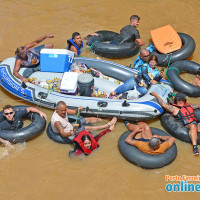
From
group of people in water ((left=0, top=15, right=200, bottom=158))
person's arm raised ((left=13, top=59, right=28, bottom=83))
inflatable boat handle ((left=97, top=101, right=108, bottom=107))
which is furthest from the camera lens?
person's arm raised ((left=13, top=59, right=28, bottom=83))

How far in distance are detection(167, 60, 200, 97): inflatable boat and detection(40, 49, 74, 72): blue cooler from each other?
2.26 meters

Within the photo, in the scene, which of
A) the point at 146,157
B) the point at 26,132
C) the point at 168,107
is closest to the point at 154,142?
the point at 146,157

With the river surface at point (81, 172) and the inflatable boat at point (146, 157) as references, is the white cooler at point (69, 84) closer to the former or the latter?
the river surface at point (81, 172)

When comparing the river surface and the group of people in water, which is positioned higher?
the group of people in water

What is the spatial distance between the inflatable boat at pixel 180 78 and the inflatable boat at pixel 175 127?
695 mm

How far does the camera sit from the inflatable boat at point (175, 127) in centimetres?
570

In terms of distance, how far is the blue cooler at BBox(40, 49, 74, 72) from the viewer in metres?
6.73

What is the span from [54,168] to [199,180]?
251cm

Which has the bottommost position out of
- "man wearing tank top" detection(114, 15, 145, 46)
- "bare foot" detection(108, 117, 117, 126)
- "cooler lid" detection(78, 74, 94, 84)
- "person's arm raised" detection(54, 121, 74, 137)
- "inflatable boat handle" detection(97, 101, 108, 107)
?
"bare foot" detection(108, 117, 117, 126)

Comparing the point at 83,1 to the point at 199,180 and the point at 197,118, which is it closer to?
the point at 197,118

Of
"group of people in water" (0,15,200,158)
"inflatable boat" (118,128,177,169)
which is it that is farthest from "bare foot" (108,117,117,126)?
"inflatable boat" (118,128,177,169)

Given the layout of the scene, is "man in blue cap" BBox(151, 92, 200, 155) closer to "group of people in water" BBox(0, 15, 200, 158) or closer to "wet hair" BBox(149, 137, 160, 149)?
"group of people in water" BBox(0, 15, 200, 158)

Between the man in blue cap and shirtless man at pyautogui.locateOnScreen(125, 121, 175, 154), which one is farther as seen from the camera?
the man in blue cap

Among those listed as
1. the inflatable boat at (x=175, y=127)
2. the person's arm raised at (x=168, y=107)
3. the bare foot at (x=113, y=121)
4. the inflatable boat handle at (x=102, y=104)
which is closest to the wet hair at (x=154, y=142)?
the inflatable boat at (x=175, y=127)
